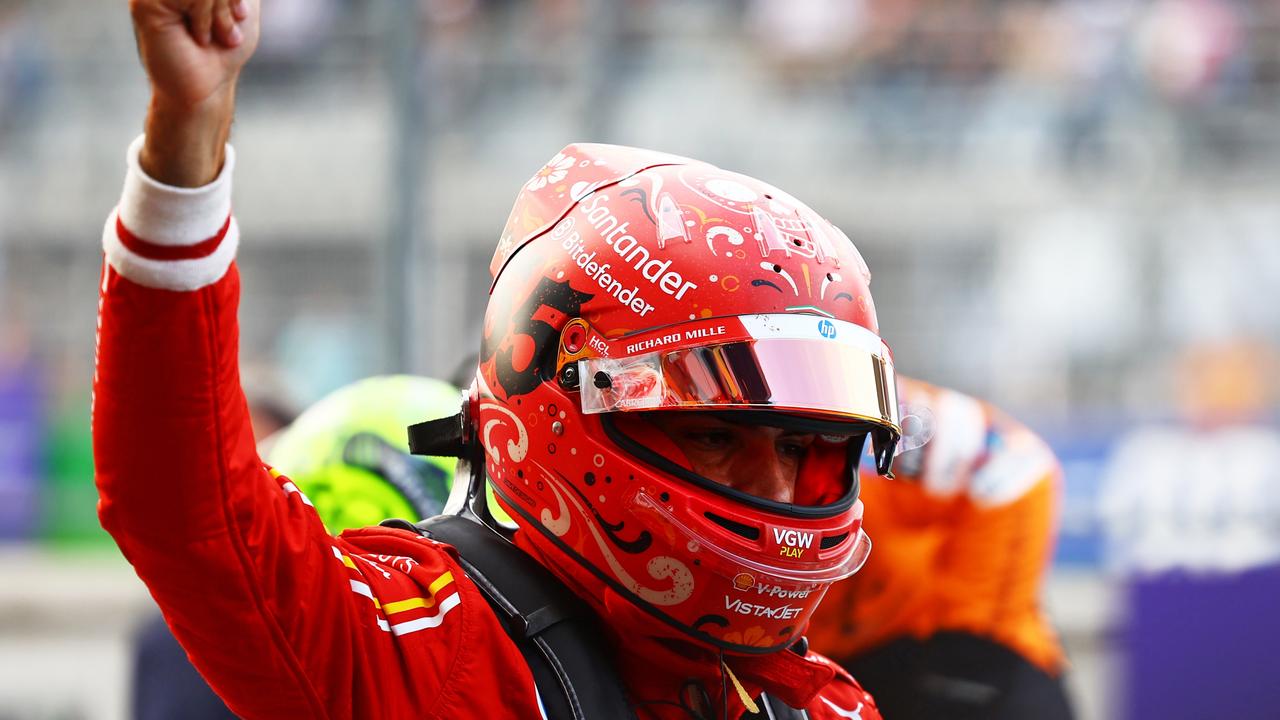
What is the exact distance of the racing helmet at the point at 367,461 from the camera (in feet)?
10.7

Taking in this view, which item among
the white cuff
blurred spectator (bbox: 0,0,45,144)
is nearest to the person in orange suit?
the white cuff

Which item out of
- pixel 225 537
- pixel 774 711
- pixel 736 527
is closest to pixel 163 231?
pixel 225 537

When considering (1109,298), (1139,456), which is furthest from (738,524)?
(1109,298)

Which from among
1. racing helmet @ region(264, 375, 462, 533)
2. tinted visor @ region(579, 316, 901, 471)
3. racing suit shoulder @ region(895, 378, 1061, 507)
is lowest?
racing suit shoulder @ region(895, 378, 1061, 507)

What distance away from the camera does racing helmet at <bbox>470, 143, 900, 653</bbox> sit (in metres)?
2.20

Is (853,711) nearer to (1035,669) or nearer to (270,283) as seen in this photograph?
(1035,669)

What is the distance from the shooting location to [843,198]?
12812 millimetres

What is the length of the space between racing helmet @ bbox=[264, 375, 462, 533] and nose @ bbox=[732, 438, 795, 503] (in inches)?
44.1

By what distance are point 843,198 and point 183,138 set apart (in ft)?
37.6

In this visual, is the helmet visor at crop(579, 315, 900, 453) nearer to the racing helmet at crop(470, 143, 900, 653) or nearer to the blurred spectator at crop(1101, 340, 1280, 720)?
the racing helmet at crop(470, 143, 900, 653)

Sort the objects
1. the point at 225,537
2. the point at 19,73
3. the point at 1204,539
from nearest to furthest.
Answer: the point at 225,537
the point at 1204,539
the point at 19,73

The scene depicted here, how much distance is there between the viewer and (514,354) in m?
2.34

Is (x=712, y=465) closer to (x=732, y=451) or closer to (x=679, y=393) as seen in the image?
(x=732, y=451)

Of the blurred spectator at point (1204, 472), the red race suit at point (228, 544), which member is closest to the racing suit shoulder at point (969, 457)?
the red race suit at point (228, 544)
